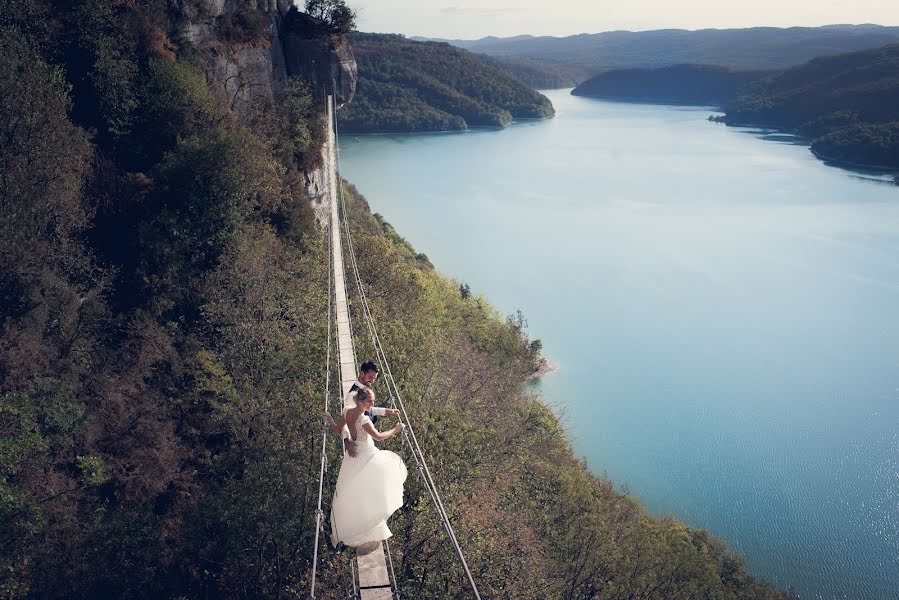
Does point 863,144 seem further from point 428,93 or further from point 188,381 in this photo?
point 188,381

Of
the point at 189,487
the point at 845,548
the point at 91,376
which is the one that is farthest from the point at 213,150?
the point at 845,548

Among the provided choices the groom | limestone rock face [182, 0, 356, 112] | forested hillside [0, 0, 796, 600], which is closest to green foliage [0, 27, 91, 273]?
forested hillside [0, 0, 796, 600]

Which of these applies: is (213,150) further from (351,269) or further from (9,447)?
(9,447)

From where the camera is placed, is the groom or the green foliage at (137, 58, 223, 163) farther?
the green foliage at (137, 58, 223, 163)

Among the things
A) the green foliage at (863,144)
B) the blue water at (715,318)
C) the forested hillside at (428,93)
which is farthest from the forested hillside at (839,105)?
the forested hillside at (428,93)

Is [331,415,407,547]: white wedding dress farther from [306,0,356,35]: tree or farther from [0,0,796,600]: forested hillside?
[306,0,356,35]: tree

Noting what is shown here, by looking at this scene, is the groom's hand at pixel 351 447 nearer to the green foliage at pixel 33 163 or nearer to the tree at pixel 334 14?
the green foliage at pixel 33 163

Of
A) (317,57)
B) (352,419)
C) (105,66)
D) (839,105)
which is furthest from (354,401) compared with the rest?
→ (839,105)
